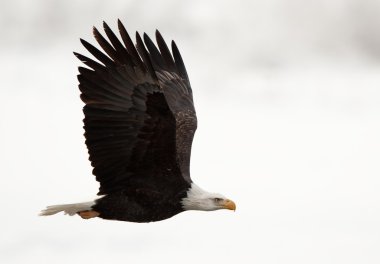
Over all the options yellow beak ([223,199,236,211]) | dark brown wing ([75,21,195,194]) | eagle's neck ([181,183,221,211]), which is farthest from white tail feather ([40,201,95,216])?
yellow beak ([223,199,236,211])

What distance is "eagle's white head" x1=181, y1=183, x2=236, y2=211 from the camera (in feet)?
45.9

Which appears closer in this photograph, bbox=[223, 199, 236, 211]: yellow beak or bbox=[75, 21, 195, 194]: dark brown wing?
bbox=[75, 21, 195, 194]: dark brown wing

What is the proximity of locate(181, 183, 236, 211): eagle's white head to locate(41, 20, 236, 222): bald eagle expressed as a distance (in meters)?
0.01

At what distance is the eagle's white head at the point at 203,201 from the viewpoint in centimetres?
1398

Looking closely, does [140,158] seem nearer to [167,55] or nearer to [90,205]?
[90,205]

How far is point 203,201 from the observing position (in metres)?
14.1

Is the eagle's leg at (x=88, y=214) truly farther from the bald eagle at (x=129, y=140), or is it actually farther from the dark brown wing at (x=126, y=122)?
the dark brown wing at (x=126, y=122)

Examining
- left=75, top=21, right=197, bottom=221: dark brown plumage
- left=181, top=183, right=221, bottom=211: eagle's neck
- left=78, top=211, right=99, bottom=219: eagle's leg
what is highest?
left=75, top=21, right=197, bottom=221: dark brown plumage

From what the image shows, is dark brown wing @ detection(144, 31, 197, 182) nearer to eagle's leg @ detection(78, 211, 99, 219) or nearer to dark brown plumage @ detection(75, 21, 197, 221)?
dark brown plumage @ detection(75, 21, 197, 221)

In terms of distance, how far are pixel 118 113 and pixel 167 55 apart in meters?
2.39

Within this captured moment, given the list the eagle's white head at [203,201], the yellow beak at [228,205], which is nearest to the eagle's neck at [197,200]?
the eagle's white head at [203,201]

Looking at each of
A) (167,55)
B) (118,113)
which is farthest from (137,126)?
(167,55)

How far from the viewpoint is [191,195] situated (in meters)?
14.0

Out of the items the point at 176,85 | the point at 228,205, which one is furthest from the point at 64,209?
the point at 176,85
